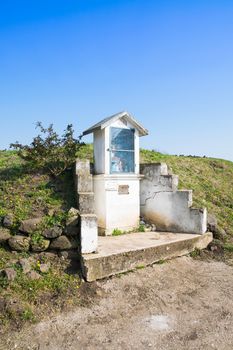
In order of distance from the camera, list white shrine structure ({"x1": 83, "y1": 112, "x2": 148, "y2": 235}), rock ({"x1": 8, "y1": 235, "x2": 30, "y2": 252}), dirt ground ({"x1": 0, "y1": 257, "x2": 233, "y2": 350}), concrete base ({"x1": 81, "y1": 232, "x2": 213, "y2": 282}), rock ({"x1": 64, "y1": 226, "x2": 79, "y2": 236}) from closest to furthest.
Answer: dirt ground ({"x1": 0, "y1": 257, "x2": 233, "y2": 350}) → concrete base ({"x1": 81, "y1": 232, "x2": 213, "y2": 282}) → rock ({"x1": 8, "y1": 235, "x2": 30, "y2": 252}) → rock ({"x1": 64, "y1": 226, "x2": 79, "y2": 236}) → white shrine structure ({"x1": 83, "y1": 112, "x2": 148, "y2": 235})

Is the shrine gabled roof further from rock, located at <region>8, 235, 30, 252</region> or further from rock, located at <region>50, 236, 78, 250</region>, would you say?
rock, located at <region>8, 235, 30, 252</region>

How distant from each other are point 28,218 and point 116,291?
2.65 metres

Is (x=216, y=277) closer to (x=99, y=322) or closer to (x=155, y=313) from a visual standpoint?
(x=155, y=313)

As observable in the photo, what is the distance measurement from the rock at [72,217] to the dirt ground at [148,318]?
1.44m

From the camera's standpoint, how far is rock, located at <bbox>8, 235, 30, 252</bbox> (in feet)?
20.9

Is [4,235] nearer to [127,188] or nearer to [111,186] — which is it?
[111,186]

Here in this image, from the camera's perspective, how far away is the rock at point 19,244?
6.37 meters

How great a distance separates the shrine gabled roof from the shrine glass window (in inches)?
8.7

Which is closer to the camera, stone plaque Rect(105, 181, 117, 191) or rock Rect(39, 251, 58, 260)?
rock Rect(39, 251, 58, 260)

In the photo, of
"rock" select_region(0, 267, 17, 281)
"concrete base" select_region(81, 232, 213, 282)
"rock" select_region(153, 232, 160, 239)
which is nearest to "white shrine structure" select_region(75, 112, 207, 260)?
"concrete base" select_region(81, 232, 213, 282)

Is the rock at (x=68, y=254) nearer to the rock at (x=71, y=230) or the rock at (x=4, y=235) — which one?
the rock at (x=71, y=230)

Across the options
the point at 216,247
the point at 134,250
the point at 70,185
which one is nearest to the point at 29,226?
the point at 70,185

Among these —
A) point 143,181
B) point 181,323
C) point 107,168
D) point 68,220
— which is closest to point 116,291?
point 181,323

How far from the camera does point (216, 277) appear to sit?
6973 millimetres
